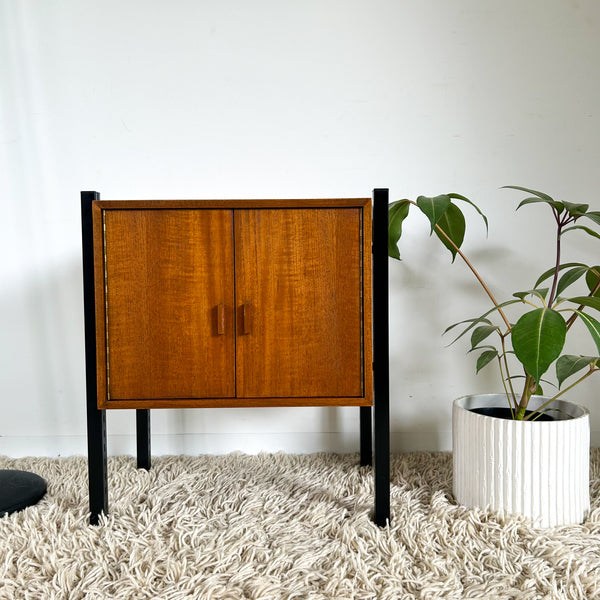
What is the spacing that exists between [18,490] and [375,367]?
2.98ft

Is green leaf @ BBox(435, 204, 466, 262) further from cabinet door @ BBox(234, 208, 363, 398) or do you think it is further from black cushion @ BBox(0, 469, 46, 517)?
black cushion @ BBox(0, 469, 46, 517)

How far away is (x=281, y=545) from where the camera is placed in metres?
1.02

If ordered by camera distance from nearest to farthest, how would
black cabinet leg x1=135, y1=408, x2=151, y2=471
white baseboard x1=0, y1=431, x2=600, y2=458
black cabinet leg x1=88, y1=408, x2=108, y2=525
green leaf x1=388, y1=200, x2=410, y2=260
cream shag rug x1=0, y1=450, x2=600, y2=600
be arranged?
1. cream shag rug x1=0, y1=450, x2=600, y2=600
2. black cabinet leg x1=88, y1=408, x2=108, y2=525
3. green leaf x1=388, y1=200, x2=410, y2=260
4. black cabinet leg x1=135, y1=408, x2=151, y2=471
5. white baseboard x1=0, y1=431, x2=600, y2=458

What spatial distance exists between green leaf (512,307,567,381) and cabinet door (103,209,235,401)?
58 centimetres

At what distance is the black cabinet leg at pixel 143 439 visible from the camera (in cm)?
143

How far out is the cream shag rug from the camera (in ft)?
2.89

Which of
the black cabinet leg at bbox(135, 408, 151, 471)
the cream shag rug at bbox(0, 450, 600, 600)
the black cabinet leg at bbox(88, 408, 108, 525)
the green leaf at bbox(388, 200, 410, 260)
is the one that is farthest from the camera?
the black cabinet leg at bbox(135, 408, 151, 471)

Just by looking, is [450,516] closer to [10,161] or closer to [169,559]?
[169,559]

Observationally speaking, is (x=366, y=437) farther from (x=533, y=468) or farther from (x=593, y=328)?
(x=593, y=328)

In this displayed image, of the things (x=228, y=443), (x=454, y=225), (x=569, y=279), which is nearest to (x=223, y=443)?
(x=228, y=443)

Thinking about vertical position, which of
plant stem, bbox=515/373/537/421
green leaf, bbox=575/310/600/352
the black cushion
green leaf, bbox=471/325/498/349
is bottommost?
the black cushion

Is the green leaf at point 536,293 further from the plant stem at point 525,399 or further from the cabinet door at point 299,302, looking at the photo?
the cabinet door at point 299,302

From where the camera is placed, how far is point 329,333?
110 cm

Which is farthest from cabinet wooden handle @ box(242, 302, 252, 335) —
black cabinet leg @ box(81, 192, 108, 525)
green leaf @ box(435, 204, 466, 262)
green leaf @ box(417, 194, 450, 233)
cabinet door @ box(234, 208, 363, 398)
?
green leaf @ box(435, 204, 466, 262)
